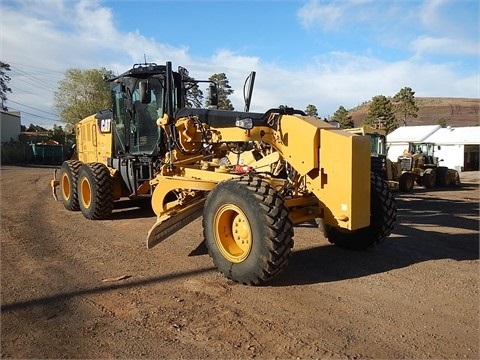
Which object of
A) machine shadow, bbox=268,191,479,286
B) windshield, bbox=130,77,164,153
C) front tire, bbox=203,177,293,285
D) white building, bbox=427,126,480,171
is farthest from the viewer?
white building, bbox=427,126,480,171

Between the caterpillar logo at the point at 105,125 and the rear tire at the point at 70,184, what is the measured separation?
98cm

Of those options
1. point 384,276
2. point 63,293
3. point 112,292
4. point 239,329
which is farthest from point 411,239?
point 63,293

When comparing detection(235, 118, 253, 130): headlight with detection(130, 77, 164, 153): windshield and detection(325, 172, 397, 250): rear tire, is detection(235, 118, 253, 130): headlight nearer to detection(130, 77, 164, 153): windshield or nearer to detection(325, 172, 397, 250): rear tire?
detection(325, 172, 397, 250): rear tire

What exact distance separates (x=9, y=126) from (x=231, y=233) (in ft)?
145

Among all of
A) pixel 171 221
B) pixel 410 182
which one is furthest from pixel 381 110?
pixel 171 221

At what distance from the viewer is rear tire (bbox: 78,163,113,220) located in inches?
319

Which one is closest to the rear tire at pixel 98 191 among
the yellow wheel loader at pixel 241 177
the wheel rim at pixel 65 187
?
the yellow wheel loader at pixel 241 177

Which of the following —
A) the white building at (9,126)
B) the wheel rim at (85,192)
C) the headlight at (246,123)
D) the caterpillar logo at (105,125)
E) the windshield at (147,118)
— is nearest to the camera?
the headlight at (246,123)

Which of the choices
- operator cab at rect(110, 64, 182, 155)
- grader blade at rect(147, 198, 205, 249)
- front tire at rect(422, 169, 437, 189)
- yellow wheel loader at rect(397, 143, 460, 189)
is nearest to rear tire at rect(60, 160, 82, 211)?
operator cab at rect(110, 64, 182, 155)

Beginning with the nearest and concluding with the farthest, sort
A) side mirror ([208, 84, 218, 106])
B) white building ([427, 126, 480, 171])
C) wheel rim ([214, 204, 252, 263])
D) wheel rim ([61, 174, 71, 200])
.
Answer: wheel rim ([214, 204, 252, 263]) < side mirror ([208, 84, 218, 106]) < wheel rim ([61, 174, 71, 200]) < white building ([427, 126, 480, 171])

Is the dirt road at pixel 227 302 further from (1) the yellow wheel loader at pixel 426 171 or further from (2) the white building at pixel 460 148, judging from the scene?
(2) the white building at pixel 460 148

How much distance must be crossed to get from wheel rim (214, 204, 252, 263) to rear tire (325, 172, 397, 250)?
5.85 feet

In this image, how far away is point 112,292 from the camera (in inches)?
174

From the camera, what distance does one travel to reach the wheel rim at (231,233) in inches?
188
